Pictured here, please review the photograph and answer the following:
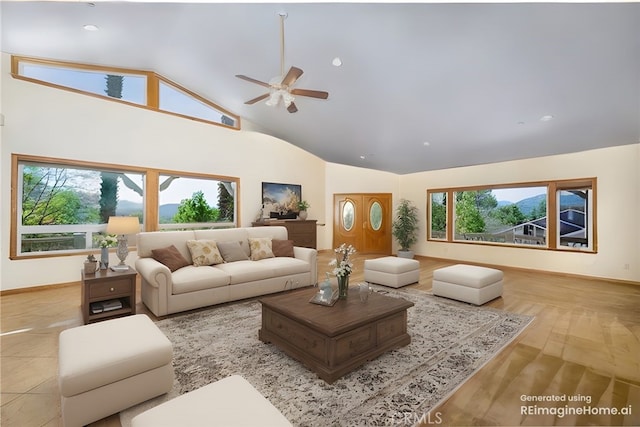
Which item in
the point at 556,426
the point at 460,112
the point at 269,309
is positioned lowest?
the point at 556,426

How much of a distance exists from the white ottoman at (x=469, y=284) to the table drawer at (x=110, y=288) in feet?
14.0

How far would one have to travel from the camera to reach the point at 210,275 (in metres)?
3.69

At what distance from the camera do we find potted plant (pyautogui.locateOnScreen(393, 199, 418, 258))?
319 inches

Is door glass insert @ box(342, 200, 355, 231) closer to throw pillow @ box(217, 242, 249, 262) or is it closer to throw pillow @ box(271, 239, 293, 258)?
throw pillow @ box(271, 239, 293, 258)

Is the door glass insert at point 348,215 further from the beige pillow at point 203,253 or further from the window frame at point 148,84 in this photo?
the beige pillow at point 203,253

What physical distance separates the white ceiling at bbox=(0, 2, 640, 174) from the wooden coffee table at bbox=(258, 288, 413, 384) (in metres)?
2.85

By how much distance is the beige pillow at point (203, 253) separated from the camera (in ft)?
13.3

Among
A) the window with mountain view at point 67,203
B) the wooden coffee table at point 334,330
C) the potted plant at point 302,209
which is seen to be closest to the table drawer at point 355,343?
the wooden coffee table at point 334,330

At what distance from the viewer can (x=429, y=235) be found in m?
8.16

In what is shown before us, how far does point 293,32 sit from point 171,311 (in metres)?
3.73

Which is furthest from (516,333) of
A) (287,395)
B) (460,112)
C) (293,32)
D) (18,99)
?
(18,99)

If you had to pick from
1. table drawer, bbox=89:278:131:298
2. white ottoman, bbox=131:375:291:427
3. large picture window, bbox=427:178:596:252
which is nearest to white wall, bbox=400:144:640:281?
large picture window, bbox=427:178:596:252

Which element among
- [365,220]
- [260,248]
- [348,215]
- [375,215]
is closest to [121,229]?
[260,248]

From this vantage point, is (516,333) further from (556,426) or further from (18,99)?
(18,99)
